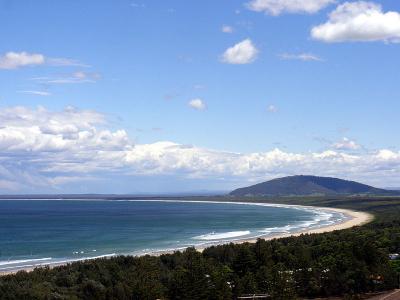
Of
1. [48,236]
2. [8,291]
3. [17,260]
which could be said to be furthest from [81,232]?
[8,291]

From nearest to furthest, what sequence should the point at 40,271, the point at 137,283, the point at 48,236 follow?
1. the point at 137,283
2. the point at 40,271
3. the point at 48,236

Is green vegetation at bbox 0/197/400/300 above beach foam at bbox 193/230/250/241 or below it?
above

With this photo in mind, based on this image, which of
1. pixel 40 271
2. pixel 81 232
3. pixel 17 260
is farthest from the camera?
pixel 81 232

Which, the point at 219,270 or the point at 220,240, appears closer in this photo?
the point at 219,270

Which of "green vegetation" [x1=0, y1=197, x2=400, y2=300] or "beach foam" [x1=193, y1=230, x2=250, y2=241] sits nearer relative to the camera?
"green vegetation" [x1=0, y1=197, x2=400, y2=300]

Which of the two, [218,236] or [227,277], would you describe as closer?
[227,277]

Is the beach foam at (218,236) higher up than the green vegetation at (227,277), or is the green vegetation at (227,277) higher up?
the green vegetation at (227,277)

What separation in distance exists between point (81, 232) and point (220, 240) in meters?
33.3

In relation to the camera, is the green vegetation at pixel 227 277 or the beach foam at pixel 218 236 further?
the beach foam at pixel 218 236

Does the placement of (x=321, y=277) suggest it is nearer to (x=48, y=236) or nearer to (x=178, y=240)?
(x=178, y=240)

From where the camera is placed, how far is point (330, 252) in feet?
150

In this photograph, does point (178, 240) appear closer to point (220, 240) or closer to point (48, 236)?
point (220, 240)

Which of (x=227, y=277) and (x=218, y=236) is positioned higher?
(x=227, y=277)

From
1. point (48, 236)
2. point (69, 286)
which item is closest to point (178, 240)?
point (48, 236)
